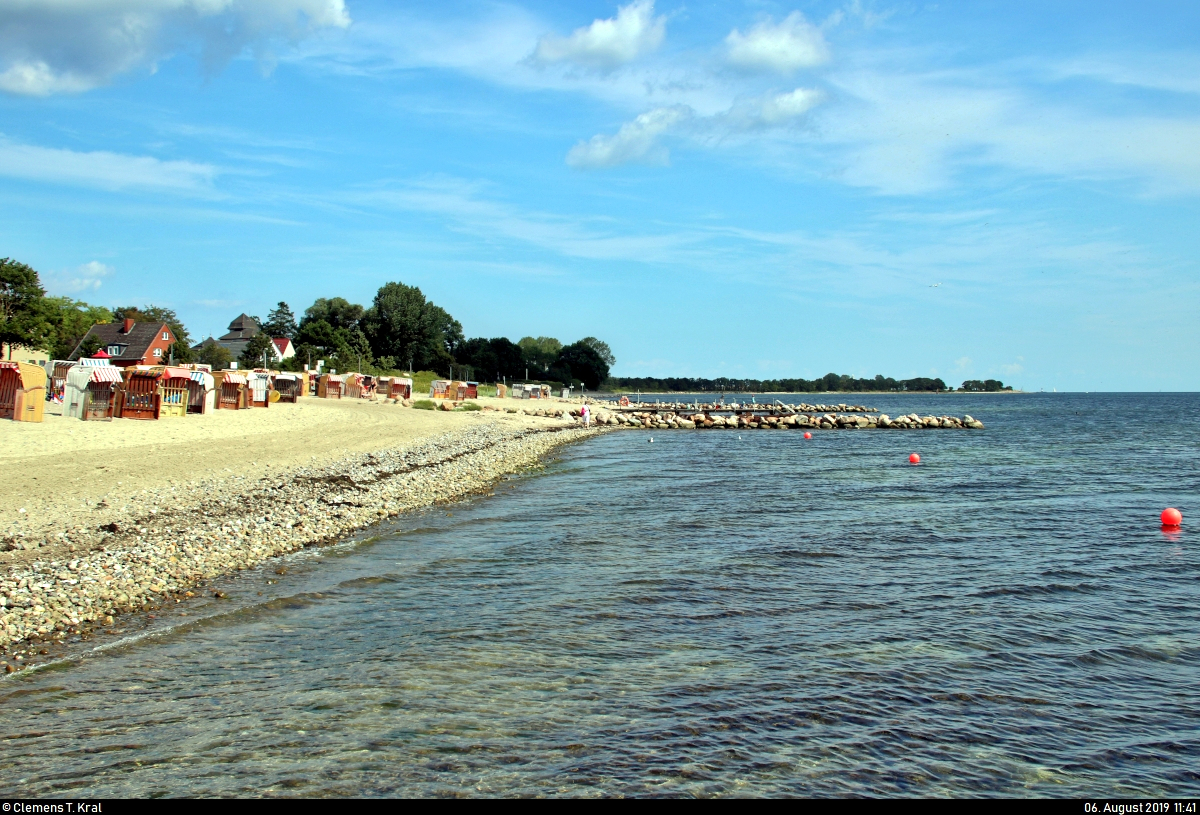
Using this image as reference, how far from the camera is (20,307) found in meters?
55.7

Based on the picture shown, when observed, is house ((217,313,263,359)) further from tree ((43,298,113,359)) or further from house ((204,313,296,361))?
tree ((43,298,113,359))

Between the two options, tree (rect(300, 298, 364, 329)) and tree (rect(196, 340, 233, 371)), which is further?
tree (rect(300, 298, 364, 329))

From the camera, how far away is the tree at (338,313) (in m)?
110

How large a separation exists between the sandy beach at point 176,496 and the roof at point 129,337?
1699 inches

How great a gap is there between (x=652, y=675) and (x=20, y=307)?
63.2m

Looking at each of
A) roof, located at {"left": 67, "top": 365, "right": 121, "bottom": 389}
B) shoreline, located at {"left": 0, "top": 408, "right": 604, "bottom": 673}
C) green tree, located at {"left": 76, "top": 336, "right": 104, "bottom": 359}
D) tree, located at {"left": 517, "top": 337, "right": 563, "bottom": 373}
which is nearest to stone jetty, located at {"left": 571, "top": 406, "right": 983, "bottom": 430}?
roof, located at {"left": 67, "top": 365, "right": 121, "bottom": 389}

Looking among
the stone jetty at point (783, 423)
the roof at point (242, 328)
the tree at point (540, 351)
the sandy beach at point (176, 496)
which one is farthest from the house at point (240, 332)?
the sandy beach at point (176, 496)

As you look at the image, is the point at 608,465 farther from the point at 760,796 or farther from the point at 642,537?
the point at 760,796

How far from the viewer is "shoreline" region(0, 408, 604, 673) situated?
881cm

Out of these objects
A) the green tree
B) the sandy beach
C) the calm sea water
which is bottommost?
the calm sea water

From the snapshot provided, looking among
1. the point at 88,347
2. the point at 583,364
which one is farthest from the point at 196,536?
the point at 583,364

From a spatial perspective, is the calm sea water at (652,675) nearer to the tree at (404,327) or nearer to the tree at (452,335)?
the tree at (404,327)

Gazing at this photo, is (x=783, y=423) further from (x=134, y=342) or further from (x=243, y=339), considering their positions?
(x=243, y=339)

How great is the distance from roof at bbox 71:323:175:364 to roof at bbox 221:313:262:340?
1536 inches
